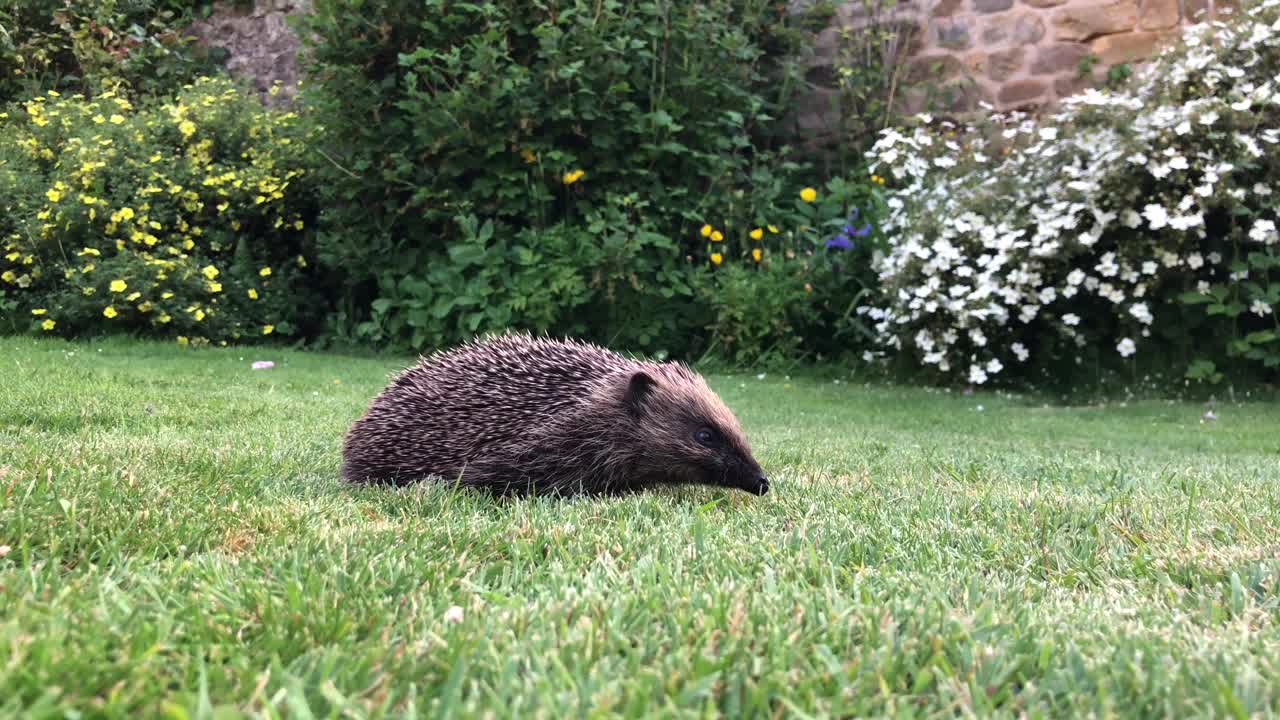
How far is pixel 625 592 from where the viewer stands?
6.56 ft

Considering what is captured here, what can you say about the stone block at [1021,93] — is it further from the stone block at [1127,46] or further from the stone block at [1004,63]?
the stone block at [1127,46]

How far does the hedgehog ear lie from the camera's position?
3860mm

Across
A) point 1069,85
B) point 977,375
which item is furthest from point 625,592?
point 1069,85

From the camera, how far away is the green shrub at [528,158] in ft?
30.3

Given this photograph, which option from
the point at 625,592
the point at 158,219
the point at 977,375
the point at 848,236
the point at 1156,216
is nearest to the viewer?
the point at 625,592

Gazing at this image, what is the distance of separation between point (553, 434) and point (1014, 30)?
9.09m

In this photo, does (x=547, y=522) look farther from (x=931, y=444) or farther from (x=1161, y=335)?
(x=1161, y=335)

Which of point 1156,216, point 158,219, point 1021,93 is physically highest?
point 1021,93

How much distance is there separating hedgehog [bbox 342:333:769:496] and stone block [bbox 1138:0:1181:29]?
842 cm

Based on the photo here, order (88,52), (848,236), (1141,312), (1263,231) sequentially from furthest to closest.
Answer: (88,52)
(848,236)
(1141,312)
(1263,231)

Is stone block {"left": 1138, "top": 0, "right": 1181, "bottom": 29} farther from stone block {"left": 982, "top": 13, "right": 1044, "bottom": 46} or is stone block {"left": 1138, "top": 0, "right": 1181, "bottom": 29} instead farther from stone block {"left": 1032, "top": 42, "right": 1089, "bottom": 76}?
stone block {"left": 982, "top": 13, "right": 1044, "bottom": 46}

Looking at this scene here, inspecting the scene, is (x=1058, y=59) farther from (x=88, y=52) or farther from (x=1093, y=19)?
(x=88, y=52)

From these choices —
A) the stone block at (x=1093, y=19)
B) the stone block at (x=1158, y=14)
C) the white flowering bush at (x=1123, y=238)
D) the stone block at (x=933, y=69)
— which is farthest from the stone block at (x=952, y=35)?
the white flowering bush at (x=1123, y=238)

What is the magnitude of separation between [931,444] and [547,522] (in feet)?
11.1
